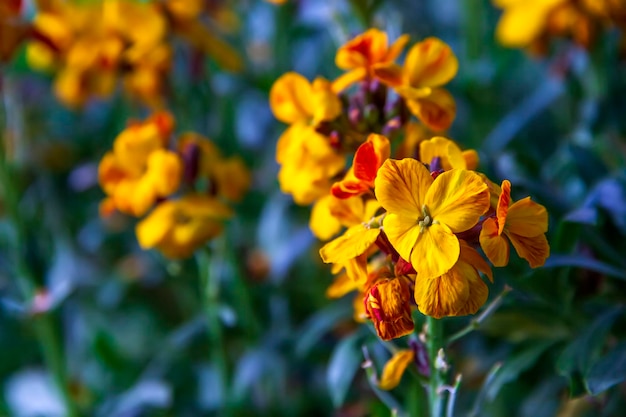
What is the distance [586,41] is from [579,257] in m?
0.44

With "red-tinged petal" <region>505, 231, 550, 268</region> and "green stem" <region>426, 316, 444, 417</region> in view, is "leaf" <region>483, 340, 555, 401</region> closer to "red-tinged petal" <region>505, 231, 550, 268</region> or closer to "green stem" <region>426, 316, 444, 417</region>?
"green stem" <region>426, 316, 444, 417</region>

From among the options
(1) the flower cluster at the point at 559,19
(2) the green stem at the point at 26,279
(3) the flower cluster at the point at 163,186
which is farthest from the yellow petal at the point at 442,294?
(2) the green stem at the point at 26,279

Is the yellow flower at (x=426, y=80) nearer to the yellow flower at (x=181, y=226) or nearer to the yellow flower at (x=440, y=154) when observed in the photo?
the yellow flower at (x=440, y=154)

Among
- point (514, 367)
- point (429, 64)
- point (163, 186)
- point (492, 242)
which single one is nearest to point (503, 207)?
point (492, 242)

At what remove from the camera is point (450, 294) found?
600 mm

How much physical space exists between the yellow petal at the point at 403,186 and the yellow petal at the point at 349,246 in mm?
32

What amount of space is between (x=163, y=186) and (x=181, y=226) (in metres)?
0.06

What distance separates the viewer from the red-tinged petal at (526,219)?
617 millimetres

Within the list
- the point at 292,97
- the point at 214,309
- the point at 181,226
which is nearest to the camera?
the point at 292,97

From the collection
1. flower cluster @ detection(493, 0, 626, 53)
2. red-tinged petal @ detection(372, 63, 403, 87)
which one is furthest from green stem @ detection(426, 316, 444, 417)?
flower cluster @ detection(493, 0, 626, 53)

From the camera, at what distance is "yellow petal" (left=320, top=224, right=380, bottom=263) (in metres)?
0.62

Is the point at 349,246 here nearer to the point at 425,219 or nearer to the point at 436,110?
the point at 425,219

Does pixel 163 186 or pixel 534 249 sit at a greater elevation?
pixel 163 186

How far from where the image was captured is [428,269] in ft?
1.94
